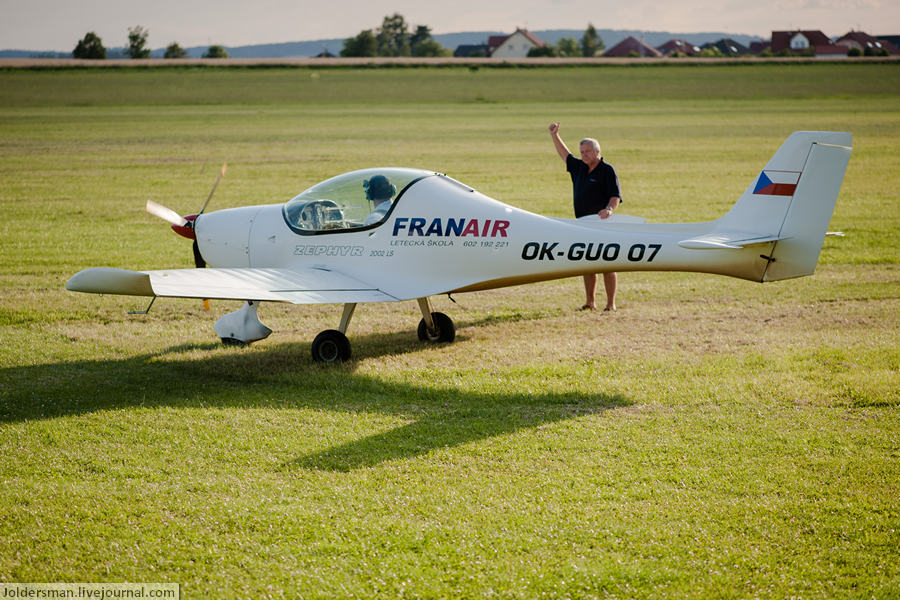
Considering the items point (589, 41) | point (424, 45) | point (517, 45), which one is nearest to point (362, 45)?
point (424, 45)

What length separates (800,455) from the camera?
20.1 feet

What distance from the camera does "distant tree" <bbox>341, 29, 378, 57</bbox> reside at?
146m

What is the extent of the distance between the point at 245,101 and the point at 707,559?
6003 cm

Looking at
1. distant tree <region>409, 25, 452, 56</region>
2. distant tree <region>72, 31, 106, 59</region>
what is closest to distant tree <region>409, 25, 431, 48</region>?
distant tree <region>409, 25, 452, 56</region>

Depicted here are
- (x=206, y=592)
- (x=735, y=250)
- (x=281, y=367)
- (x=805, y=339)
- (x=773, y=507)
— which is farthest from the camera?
(x=805, y=339)

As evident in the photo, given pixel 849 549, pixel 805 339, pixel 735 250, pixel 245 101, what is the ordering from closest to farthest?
1. pixel 849 549
2. pixel 735 250
3. pixel 805 339
4. pixel 245 101

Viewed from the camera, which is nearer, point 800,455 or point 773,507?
point 773,507

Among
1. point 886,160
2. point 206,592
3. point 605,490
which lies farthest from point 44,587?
point 886,160

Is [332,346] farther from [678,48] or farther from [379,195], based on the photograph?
[678,48]

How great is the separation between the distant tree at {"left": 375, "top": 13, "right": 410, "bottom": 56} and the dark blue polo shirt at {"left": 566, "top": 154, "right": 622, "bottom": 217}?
162977 mm

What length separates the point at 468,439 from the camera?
6.54 metres

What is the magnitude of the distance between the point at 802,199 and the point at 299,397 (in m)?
4.80

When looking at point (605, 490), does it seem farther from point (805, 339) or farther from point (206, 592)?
point (805, 339)

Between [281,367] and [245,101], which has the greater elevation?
[245,101]
